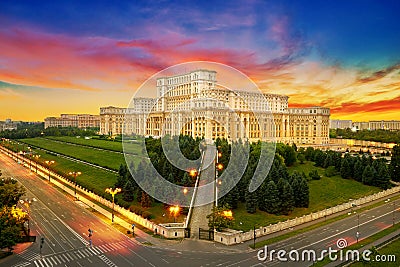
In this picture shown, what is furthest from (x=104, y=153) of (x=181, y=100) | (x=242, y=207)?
(x=242, y=207)

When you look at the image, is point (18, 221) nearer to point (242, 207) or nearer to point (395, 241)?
point (242, 207)

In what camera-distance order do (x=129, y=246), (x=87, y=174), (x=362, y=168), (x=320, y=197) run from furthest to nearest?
(x=87, y=174) → (x=362, y=168) → (x=320, y=197) → (x=129, y=246)

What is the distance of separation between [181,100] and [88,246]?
313 ft

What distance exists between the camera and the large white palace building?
331 feet

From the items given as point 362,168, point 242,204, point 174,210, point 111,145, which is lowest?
point 242,204

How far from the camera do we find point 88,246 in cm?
3142

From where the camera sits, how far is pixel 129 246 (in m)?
31.5

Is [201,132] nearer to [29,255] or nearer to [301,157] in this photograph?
[301,157]

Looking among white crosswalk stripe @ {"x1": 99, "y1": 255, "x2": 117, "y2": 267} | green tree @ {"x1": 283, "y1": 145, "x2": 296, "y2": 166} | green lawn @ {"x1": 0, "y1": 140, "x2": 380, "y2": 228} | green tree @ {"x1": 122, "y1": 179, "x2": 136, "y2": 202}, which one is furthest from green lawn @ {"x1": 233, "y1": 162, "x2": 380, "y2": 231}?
white crosswalk stripe @ {"x1": 99, "y1": 255, "x2": 117, "y2": 267}

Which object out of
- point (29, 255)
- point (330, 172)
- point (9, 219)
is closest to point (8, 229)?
point (9, 219)
